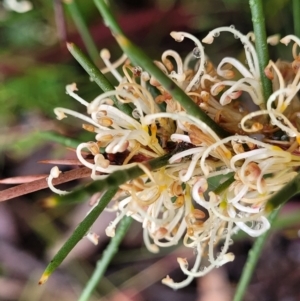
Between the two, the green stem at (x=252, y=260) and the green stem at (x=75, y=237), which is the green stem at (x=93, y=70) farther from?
the green stem at (x=252, y=260)

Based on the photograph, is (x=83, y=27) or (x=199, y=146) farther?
(x=83, y=27)

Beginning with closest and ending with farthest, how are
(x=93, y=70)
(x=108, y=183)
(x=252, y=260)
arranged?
(x=108, y=183)
(x=93, y=70)
(x=252, y=260)

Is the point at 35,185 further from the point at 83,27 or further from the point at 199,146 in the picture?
the point at 83,27

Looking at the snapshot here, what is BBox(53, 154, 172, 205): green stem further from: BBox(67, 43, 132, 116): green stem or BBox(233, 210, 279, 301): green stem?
BBox(233, 210, 279, 301): green stem

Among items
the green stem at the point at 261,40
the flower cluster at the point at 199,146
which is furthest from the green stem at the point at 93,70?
the green stem at the point at 261,40

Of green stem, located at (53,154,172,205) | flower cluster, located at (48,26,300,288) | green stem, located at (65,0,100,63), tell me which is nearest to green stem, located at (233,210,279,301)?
flower cluster, located at (48,26,300,288)

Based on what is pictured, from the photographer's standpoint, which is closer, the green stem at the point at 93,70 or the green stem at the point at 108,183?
the green stem at the point at 108,183

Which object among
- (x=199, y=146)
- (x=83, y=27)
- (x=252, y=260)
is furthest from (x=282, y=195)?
(x=83, y=27)
